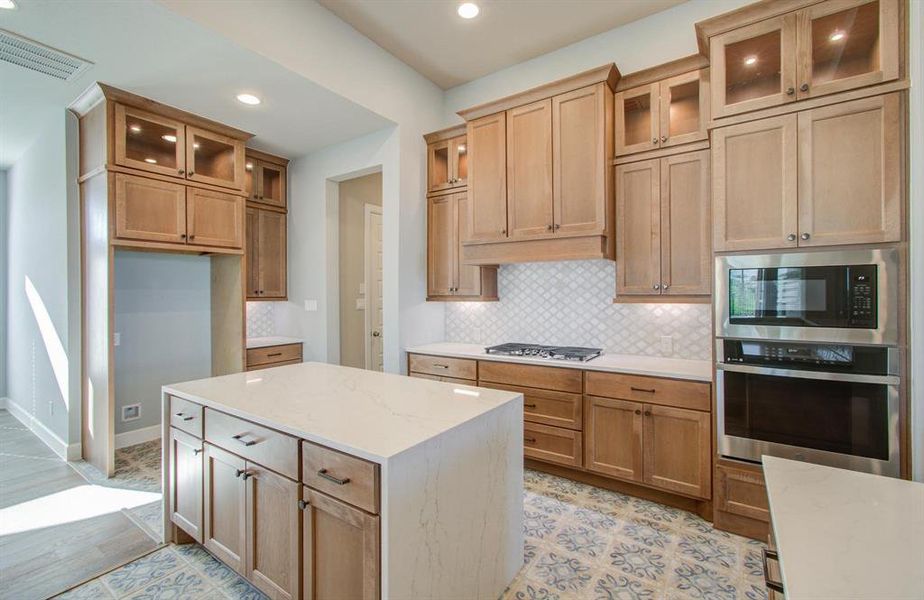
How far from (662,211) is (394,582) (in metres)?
2.68

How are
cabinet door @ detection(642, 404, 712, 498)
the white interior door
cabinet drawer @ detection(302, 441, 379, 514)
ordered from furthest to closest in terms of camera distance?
1. the white interior door
2. cabinet door @ detection(642, 404, 712, 498)
3. cabinet drawer @ detection(302, 441, 379, 514)

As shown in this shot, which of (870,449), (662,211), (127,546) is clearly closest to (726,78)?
(662,211)

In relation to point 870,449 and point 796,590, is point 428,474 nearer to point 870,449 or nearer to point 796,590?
point 796,590

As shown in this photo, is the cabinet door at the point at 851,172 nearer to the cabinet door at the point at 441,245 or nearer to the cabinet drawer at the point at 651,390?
the cabinet drawer at the point at 651,390

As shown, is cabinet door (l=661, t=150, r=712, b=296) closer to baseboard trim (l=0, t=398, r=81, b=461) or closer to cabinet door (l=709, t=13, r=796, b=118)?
cabinet door (l=709, t=13, r=796, b=118)

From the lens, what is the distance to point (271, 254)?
15.0 ft

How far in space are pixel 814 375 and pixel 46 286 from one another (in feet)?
19.0

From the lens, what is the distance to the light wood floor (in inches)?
81.3

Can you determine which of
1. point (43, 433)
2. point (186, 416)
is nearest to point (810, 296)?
point (186, 416)

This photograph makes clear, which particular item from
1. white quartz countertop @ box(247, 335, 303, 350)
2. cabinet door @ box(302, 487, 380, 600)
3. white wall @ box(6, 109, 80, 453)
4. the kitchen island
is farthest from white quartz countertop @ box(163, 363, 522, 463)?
white wall @ box(6, 109, 80, 453)

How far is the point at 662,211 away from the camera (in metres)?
2.91

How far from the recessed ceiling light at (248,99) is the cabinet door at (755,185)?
3.16 meters

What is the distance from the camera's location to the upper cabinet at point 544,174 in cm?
303

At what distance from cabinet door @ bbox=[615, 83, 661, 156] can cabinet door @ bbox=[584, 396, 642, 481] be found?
5.85 feet
